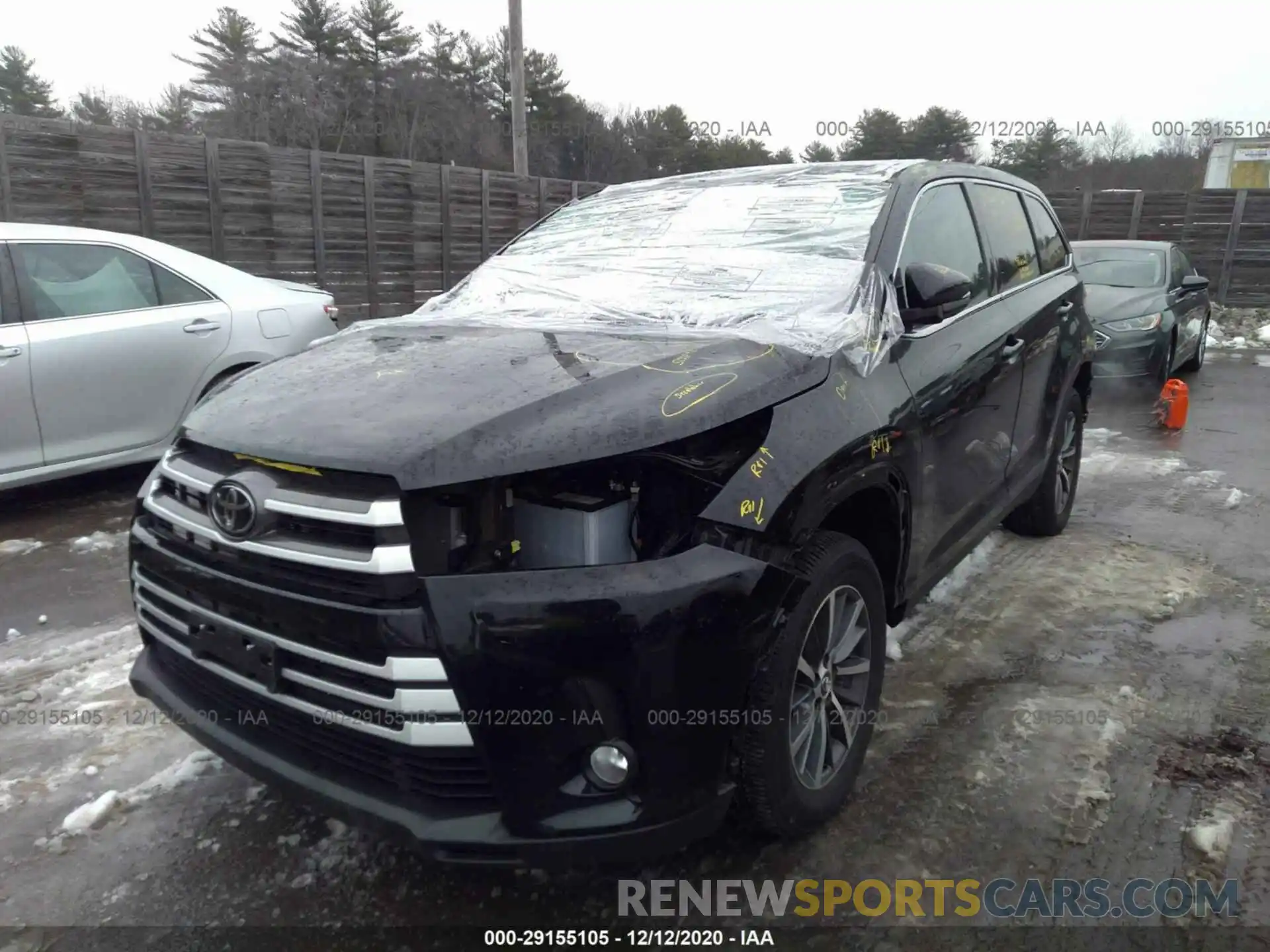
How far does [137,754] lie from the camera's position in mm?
2963

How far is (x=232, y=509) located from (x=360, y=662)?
467 mm

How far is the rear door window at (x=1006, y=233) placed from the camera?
12.6ft

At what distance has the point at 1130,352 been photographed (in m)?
8.92

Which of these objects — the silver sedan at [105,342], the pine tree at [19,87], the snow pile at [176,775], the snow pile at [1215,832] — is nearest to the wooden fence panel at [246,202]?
the silver sedan at [105,342]

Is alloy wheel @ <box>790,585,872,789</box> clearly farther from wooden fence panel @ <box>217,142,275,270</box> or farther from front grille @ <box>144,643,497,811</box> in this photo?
wooden fence panel @ <box>217,142,275,270</box>

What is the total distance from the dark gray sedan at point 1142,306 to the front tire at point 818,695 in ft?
21.0

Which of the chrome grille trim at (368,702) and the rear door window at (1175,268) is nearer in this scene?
the chrome grille trim at (368,702)

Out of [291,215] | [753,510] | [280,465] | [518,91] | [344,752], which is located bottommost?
[344,752]

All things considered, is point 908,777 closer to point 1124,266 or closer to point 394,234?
point 1124,266

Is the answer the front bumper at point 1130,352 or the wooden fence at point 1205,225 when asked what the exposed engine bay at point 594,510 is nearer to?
the front bumper at point 1130,352

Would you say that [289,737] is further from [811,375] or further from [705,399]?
[811,375]

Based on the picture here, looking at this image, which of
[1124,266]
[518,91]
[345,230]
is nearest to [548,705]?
[1124,266]

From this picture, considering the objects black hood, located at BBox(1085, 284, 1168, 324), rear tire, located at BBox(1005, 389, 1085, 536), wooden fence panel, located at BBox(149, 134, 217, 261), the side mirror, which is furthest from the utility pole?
the side mirror

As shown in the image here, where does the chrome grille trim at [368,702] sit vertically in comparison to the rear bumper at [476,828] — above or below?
above
